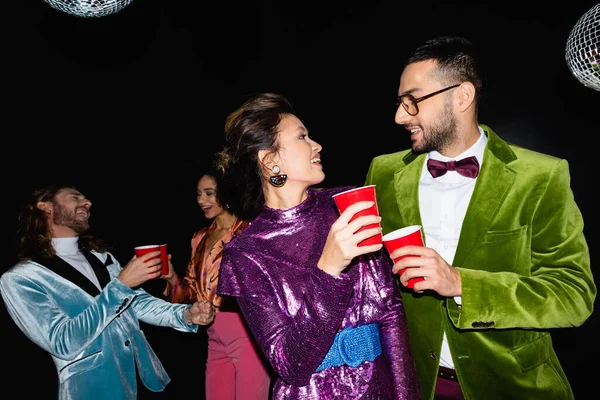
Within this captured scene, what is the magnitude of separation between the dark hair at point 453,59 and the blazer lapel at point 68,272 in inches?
91.1

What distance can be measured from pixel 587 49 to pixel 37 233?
327cm

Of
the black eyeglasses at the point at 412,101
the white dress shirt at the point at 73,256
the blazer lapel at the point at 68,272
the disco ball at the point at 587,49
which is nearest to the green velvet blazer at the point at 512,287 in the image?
the black eyeglasses at the point at 412,101

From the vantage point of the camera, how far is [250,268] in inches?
63.0

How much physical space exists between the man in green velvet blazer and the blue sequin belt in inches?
11.8

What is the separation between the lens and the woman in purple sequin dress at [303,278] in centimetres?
128

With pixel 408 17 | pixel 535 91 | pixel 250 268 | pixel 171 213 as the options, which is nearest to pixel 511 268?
pixel 250 268

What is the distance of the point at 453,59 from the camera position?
6.36 feet

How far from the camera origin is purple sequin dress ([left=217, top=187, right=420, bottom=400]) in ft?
4.73

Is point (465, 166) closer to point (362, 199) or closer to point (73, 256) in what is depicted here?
point (362, 199)

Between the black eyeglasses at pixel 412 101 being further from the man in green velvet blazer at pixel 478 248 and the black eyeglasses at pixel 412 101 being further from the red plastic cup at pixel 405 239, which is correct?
the red plastic cup at pixel 405 239

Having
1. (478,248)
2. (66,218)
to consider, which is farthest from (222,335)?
(478,248)

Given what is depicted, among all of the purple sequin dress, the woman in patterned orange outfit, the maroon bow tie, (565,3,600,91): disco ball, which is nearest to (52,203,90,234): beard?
the woman in patterned orange outfit

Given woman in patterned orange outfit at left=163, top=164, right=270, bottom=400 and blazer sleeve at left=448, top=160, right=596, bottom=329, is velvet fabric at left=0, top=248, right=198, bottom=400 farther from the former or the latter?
blazer sleeve at left=448, top=160, right=596, bottom=329

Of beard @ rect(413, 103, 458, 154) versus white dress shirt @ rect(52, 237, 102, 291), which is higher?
beard @ rect(413, 103, 458, 154)
